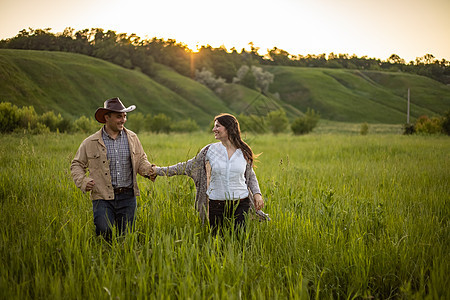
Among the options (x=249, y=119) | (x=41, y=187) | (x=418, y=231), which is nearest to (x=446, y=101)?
(x=249, y=119)

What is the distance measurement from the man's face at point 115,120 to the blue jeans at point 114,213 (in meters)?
0.83

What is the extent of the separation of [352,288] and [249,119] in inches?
1252

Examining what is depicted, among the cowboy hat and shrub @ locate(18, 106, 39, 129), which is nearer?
the cowboy hat

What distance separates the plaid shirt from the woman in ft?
1.26

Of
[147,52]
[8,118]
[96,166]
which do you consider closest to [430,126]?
[96,166]

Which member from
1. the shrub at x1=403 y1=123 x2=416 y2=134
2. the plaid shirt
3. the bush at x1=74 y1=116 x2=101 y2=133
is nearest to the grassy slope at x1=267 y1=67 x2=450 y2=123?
the shrub at x1=403 y1=123 x2=416 y2=134

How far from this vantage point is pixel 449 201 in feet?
18.8

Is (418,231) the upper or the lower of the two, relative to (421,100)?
lower

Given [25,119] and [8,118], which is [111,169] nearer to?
[8,118]

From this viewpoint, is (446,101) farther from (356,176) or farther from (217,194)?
(217,194)

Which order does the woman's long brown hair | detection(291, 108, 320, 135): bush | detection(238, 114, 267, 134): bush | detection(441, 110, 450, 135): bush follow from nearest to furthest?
the woman's long brown hair < detection(441, 110, 450, 135): bush < detection(291, 108, 320, 135): bush < detection(238, 114, 267, 134): bush

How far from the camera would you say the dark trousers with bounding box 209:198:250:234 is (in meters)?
3.97

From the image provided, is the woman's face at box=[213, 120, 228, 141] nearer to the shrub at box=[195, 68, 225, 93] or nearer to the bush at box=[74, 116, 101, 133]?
the bush at box=[74, 116, 101, 133]

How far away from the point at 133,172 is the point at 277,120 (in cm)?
2823
